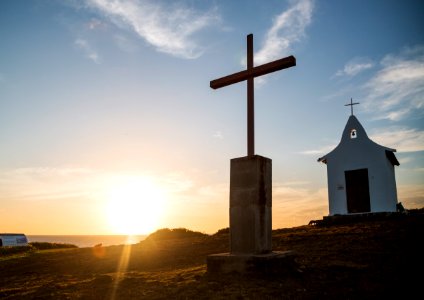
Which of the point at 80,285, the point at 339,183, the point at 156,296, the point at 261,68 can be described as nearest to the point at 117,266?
the point at 80,285

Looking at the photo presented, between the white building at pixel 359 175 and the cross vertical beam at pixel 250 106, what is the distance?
13.5 meters

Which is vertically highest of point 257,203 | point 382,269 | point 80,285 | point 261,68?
point 261,68

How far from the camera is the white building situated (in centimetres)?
1892

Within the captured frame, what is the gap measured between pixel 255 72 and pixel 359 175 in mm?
13812

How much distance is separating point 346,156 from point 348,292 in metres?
15.6

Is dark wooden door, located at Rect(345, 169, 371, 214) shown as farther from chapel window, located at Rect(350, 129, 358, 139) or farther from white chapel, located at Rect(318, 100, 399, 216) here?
chapel window, located at Rect(350, 129, 358, 139)

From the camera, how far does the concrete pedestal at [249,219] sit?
281 inches

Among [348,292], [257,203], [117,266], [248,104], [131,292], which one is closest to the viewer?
[348,292]

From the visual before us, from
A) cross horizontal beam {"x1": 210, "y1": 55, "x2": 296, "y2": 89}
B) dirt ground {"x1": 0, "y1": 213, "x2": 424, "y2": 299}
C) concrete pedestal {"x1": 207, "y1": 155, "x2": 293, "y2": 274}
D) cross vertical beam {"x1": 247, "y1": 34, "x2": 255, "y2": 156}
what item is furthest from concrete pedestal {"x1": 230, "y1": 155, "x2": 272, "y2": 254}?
cross horizontal beam {"x1": 210, "y1": 55, "x2": 296, "y2": 89}

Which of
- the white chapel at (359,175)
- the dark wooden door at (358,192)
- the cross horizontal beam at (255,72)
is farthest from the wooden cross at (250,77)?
the dark wooden door at (358,192)

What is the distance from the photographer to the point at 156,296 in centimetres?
622

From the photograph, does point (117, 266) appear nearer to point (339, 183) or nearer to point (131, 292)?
point (131, 292)

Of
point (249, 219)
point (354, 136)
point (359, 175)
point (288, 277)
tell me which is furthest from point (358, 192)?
point (288, 277)

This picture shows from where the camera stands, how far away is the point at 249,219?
743 centimetres
